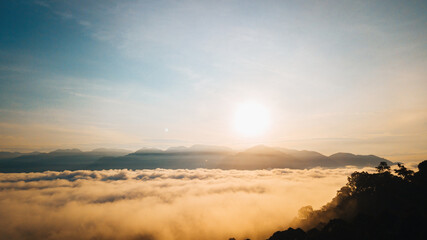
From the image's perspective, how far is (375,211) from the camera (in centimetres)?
5044

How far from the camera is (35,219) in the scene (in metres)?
174

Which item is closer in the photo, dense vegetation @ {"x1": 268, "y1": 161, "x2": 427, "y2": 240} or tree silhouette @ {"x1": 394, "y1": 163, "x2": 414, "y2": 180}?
dense vegetation @ {"x1": 268, "y1": 161, "x2": 427, "y2": 240}

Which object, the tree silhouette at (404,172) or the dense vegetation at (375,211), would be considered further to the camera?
the tree silhouette at (404,172)

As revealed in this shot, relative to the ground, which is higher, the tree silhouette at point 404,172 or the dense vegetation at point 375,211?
the tree silhouette at point 404,172

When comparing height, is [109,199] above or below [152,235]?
above

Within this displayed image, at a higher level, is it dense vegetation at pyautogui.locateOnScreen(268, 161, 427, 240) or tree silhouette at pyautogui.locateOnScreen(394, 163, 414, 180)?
tree silhouette at pyautogui.locateOnScreen(394, 163, 414, 180)

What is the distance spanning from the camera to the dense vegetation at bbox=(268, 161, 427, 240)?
30.3m

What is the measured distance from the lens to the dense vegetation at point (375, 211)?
99.3 ft

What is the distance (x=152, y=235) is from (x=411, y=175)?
7012 inches

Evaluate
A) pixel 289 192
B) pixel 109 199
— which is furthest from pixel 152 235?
pixel 289 192

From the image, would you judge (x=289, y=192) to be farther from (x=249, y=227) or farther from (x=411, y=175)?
(x=411, y=175)

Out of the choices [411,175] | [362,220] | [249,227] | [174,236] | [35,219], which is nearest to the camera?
[362,220]

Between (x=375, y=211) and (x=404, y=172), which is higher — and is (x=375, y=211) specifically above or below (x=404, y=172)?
below

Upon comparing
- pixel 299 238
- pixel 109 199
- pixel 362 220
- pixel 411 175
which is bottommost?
pixel 109 199
